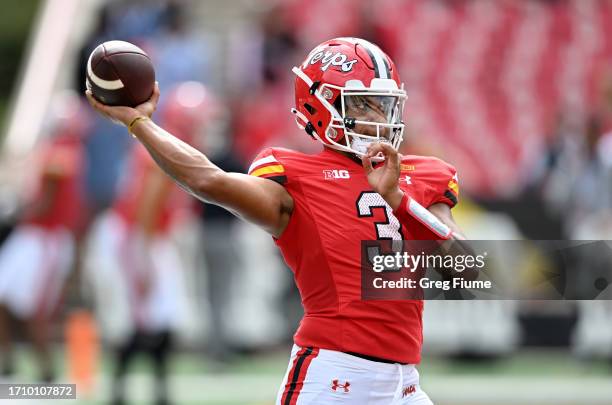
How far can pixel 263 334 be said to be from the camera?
11.0 metres

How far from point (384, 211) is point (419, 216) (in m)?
0.21

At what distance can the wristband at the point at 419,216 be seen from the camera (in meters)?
4.06

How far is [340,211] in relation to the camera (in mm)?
4238

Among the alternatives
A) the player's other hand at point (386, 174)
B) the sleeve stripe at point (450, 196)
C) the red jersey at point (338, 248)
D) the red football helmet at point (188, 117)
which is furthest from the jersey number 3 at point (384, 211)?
the red football helmet at point (188, 117)

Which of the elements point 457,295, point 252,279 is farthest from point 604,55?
point 457,295

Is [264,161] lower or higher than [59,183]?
lower

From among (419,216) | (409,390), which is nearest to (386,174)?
(419,216)

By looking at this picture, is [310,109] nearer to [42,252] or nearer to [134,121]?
[134,121]

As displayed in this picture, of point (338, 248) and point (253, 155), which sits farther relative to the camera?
point (253, 155)

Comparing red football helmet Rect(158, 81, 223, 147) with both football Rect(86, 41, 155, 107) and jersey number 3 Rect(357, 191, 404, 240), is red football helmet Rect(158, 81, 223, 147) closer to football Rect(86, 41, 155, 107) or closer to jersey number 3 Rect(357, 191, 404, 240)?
football Rect(86, 41, 155, 107)

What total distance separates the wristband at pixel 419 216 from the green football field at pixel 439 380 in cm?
461

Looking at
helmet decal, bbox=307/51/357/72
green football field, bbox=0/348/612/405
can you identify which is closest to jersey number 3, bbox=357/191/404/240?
helmet decal, bbox=307/51/357/72

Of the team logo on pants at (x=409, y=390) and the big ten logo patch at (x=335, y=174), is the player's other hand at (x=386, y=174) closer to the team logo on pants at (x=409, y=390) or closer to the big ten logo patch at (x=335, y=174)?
the big ten logo patch at (x=335, y=174)

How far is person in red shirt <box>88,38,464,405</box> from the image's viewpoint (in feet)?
13.4
